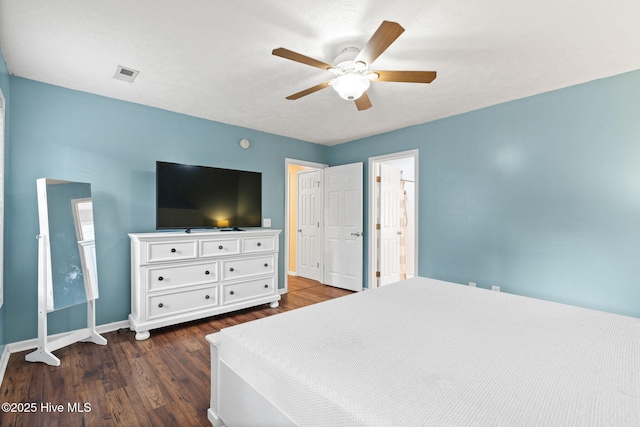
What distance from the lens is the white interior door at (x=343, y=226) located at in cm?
450

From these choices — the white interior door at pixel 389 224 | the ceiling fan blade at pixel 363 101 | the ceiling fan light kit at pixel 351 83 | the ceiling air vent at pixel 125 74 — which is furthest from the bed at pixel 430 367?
the white interior door at pixel 389 224

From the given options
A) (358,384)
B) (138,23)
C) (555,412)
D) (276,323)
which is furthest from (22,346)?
(555,412)

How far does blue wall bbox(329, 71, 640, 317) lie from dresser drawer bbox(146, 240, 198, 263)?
280 cm

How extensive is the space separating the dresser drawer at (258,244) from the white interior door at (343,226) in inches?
52.1

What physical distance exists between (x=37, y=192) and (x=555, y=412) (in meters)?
3.65

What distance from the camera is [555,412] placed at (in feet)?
2.93

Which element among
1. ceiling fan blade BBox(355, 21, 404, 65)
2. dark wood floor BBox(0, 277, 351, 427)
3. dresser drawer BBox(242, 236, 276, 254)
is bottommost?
dark wood floor BBox(0, 277, 351, 427)

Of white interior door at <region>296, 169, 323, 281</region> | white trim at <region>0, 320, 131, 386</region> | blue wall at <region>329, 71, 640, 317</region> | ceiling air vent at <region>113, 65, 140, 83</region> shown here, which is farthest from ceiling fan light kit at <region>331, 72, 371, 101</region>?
white trim at <region>0, 320, 131, 386</region>

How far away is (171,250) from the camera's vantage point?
2961mm

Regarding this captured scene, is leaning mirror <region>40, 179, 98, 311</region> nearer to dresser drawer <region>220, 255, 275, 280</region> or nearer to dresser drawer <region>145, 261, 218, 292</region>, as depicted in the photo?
dresser drawer <region>145, 261, 218, 292</region>

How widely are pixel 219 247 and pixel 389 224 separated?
2.61m

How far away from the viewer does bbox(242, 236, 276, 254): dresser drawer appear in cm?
352

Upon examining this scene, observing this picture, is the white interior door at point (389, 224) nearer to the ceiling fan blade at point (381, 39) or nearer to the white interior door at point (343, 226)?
the white interior door at point (343, 226)

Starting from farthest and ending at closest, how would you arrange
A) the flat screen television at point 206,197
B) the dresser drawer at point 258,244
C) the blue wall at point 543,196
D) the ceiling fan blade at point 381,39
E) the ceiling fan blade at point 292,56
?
the dresser drawer at point 258,244, the flat screen television at point 206,197, the blue wall at point 543,196, the ceiling fan blade at point 292,56, the ceiling fan blade at point 381,39
